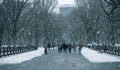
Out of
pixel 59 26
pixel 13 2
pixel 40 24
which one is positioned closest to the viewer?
pixel 13 2

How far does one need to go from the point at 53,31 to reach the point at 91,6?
2691 cm

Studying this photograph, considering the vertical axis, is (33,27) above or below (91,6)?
below

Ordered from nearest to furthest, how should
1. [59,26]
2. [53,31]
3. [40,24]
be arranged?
[40,24] → [53,31] → [59,26]

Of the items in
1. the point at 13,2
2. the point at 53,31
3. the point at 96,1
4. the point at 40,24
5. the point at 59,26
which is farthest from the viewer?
the point at 59,26

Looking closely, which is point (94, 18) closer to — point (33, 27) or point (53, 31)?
point (33, 27)

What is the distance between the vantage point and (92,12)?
232 ft

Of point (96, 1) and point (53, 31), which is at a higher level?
point (96, 1)

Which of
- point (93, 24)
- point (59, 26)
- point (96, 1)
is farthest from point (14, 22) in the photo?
point (59, 26)

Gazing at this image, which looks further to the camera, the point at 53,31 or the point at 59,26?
the point at 59,26

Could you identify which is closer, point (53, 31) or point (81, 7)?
point (81, 7)

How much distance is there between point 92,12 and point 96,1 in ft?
13.7

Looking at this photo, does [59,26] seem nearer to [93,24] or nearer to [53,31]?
[53,31]

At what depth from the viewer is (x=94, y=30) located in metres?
75.2

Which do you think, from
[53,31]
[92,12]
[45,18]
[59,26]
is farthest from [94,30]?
[59,26]
